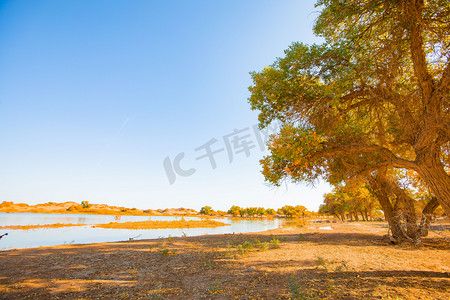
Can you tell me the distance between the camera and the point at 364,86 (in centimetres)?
696

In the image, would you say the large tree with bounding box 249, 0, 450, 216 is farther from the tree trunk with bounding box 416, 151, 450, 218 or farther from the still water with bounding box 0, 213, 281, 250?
the still water with bounding box 0, 213, 281, 250

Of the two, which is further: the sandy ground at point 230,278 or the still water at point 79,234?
the still water at point 79,234

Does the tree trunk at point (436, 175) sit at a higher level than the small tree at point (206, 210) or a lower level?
higher

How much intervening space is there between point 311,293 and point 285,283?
0.91m

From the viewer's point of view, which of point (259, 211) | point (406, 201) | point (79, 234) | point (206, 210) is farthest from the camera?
point (206, 210)

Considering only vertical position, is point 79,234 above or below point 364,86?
below

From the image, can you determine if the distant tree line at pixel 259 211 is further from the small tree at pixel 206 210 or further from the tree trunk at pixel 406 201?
the tree trunk at pixel 406 201

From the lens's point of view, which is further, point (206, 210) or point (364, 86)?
point (206, 210)

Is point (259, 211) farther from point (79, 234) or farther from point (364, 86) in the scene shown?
point (364, 86)

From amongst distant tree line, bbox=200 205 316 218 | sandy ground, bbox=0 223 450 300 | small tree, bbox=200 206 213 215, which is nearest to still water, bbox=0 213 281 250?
sandy ground, bbox=0 223 450 300

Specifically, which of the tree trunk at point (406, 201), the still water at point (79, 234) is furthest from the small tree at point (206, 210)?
the tree trunk at point (406, 201)

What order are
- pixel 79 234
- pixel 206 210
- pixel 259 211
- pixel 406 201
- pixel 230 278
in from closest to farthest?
pixel 230 278 → pixel 406 201 → pixel 79 234 → pixel 259 211 → pixel 206 210

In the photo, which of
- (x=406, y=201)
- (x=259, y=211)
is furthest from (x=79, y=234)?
(x=259, y=211)

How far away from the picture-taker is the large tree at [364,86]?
18.4 ft
